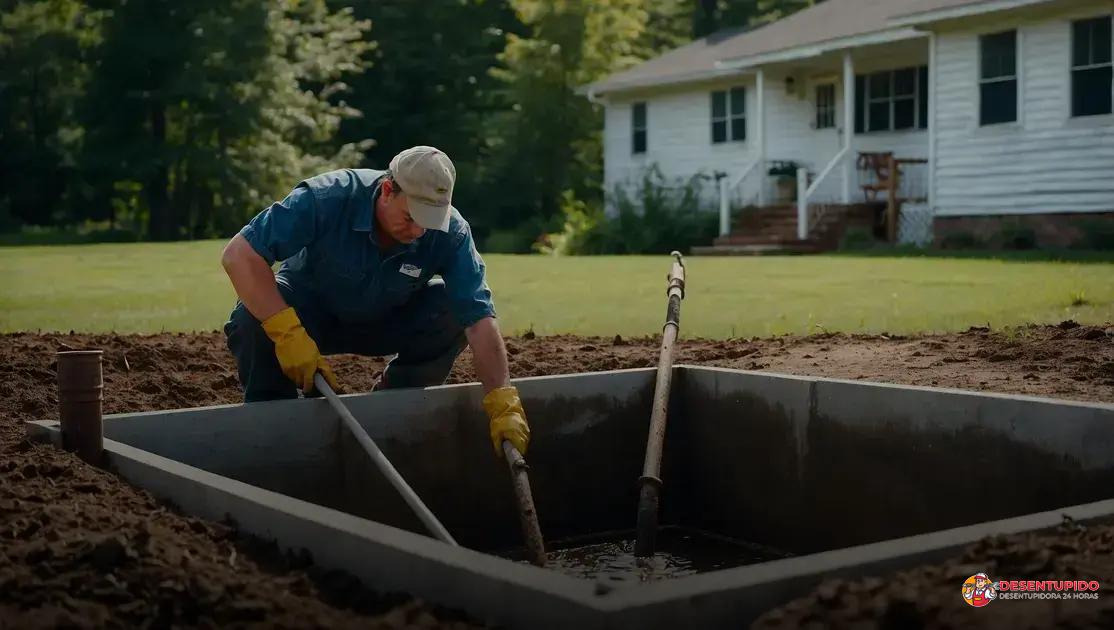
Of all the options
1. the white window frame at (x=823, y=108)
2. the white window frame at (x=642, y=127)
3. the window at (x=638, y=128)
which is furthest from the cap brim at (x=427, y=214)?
the window at (x=638, y=128)

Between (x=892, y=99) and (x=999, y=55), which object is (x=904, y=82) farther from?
(x=999, y=55)

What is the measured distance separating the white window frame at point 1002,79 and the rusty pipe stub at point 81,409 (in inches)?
682

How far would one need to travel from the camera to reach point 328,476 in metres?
5.09

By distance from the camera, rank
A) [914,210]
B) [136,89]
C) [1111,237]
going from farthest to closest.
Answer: [136,89] → [914,210] → [1111,237]

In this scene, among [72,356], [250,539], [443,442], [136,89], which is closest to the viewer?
[250,539]

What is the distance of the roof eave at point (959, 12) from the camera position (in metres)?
18.6

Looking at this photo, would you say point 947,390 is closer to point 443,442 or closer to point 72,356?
point 443,442

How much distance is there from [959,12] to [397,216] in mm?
16175

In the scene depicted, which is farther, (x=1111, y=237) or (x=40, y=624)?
(x=1111, y=237)

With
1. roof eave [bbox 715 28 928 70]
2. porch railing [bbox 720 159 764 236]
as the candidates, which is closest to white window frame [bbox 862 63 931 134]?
roof eave [bbox 715 28 928 70]

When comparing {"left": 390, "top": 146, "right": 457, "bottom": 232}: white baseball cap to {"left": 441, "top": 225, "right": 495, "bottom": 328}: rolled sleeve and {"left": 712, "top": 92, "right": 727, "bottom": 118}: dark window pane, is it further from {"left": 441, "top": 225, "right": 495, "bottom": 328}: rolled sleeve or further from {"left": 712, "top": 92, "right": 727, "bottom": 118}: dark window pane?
{"left": 712, "top": 92, "right": 727, "bottom": 118}: dark window pane

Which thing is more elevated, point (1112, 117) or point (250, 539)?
point (1112, 117)

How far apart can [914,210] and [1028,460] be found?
1699 centimetres

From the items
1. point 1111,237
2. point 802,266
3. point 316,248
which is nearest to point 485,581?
point 316,248
